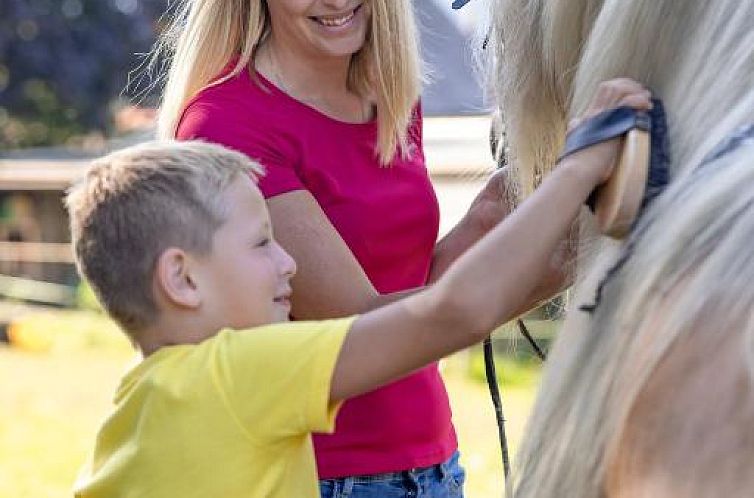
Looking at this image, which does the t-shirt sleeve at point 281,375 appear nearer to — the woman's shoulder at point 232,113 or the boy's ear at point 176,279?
the boy's ear at point 176,279

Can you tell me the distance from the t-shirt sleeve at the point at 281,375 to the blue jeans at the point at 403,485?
0.49 m

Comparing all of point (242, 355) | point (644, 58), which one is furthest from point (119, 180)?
point (644, 58)

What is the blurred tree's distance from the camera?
18.5 metres

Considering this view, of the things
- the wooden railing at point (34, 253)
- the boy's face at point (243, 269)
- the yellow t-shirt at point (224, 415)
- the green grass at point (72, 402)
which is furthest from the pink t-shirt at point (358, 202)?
the wooden railing at point (34, 253)

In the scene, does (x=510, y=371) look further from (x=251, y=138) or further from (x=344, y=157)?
(x=251, y=138)

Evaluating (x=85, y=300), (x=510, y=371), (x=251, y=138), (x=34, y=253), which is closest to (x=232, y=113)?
(x=251, y=138)

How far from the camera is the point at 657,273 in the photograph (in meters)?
1.00

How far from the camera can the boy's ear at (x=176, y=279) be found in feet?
4.52

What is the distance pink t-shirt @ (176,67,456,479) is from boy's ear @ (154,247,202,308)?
333 mm

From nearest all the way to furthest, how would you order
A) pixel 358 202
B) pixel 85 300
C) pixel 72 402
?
1. pixel 358 202
2. pixel 72 402
3. pixel 85 300

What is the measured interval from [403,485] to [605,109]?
865mm

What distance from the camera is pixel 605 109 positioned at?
1.16m

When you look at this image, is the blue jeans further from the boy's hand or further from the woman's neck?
the boy's hand

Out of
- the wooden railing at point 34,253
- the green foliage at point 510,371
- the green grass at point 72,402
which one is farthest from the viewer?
the wooden railing at point 34,253
